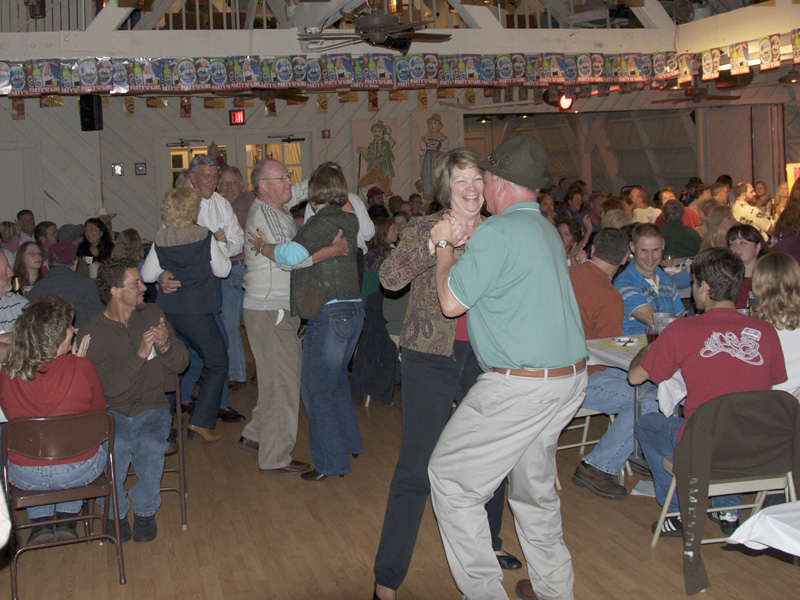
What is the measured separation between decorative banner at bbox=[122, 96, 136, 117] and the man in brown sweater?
8.91 metres

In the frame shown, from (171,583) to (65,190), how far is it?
31.4ft

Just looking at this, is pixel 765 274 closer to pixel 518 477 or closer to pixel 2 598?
pixel 518 477

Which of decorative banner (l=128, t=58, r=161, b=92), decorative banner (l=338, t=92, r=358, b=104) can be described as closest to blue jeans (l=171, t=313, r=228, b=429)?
decorative banner (l=128, t=58, r=161, b=92)

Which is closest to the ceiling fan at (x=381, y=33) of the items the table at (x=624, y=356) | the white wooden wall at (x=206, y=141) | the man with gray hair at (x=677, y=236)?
the man with gray hair at (x=677, y=236)

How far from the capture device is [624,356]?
3.75m

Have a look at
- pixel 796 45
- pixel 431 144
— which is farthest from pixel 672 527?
pixel 431 144

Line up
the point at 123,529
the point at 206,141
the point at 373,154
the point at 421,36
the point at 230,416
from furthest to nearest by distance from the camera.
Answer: the point at 373,154 → the point at 206,141 → the point at 421,36 → the point at 230,416 → the point at 123,529

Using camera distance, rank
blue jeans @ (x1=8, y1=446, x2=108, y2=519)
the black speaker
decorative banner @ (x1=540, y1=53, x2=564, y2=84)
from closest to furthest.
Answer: blue jeans @ (x1=8, y1=446, x2=108, y2=519)
decorative banner @ (x1=540, y1=53, x2=564, y2=84)
the black speaker

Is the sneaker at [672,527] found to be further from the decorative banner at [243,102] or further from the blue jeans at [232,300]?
the decorative banner at [243,102]

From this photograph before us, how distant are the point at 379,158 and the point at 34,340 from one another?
33.1ft

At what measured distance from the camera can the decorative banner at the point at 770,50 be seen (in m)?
8.38

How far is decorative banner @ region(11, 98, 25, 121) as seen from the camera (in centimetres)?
1120

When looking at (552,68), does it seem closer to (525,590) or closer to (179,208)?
(179,208)

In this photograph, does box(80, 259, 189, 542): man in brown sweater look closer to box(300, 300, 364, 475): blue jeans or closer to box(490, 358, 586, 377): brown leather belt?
box(300, 300, 364, 475): blue jeans
